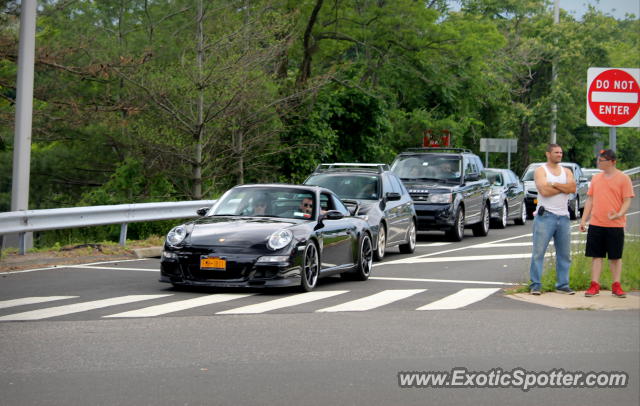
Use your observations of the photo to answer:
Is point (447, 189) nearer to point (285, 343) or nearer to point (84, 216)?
point (84, 216)

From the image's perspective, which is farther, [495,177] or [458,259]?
[495,177]

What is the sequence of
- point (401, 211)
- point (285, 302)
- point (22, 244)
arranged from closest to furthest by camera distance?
point (285, 302), point (22, 244), point (401, 211)

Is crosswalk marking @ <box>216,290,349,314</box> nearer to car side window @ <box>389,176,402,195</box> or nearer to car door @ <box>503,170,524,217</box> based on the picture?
car side window @ <box>389,176,402,195</box>

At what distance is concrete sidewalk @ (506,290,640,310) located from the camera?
39.9ft

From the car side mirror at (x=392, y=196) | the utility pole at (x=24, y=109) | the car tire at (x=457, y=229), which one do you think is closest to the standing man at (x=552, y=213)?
the car side mirror at (x=392, y=196)

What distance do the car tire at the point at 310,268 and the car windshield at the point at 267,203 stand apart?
0.63 metres

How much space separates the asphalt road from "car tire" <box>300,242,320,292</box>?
0.20 metres

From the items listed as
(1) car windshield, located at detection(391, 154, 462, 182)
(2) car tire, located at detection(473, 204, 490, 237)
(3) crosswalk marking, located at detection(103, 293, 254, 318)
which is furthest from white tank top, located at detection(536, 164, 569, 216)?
(2) car tire, located at detection(473, 204, 490, 237)

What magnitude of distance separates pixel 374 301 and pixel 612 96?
474 centimetres

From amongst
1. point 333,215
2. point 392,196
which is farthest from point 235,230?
point 392,196

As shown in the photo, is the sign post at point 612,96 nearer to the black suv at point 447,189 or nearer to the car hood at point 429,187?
the black suv at point 447,189

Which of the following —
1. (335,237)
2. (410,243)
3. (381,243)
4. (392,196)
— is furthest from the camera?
(410,243)

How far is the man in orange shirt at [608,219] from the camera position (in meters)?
12.8

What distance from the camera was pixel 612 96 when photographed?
14.8m
